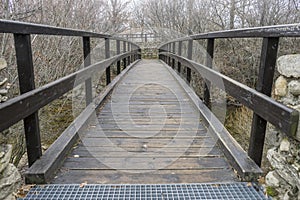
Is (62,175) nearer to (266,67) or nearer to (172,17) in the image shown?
(266,67)

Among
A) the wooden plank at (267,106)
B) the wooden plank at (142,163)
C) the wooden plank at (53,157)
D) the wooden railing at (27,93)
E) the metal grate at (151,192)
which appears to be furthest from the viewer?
the wooden plank at (142,163)

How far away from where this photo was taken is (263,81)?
6.52 feet

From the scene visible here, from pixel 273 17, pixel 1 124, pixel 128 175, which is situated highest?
pixel 273 17

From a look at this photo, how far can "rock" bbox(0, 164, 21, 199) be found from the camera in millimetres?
1583

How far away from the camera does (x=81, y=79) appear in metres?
3.00

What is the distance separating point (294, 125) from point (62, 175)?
1.67 m

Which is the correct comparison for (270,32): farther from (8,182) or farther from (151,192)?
(8,182)

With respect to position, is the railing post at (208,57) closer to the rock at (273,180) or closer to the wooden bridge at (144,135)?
the wooden bridge at (144,135)

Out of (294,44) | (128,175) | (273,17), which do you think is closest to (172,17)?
(273,17)

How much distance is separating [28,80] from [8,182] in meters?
0.71

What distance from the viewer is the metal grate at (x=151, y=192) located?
6.16 ft

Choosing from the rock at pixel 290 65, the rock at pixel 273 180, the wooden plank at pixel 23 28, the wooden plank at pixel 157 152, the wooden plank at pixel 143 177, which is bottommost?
the wooden plank at pixel 143 177

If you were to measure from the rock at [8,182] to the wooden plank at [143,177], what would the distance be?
1.23 ft

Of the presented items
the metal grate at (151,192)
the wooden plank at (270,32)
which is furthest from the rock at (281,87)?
the metal grate at (151,192)
